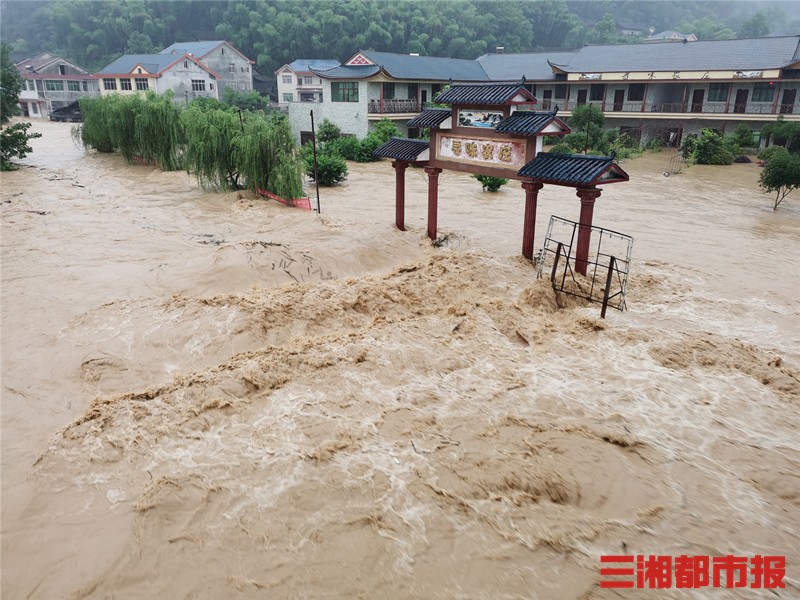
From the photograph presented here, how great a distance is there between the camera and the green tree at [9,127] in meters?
27.0

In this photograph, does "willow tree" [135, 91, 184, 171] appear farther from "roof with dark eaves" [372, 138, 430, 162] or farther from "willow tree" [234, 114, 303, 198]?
"roof with dark eaves" [372, 138, 430, 162]

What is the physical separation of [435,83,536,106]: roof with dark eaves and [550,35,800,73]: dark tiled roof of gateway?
2660 centimetres

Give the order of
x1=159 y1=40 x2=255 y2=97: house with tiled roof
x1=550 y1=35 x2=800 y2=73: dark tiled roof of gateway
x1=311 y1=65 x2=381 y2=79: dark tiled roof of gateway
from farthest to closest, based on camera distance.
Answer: x1=159 y1=40 x2=255 y2=97: house with tiled roof
x1=311 y1=65 x2=381 y2=79: dark tiled roof of gateway
x1=550 y1=35 x2=800 y2=73: dark tiled roof of gateway

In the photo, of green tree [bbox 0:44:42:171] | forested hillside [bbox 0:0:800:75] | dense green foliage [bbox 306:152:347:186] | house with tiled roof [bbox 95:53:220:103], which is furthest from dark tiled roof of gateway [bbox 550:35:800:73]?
house with tiled roof [bbox 95:53:220:103]

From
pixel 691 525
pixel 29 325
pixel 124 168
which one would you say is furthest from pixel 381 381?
pixel 124 168

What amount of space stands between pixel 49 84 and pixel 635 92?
5519 cm

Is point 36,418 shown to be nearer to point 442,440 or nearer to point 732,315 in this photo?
point 442,440

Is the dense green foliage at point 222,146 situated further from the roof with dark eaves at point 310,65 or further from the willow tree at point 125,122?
the roof with dark eaves at point 310,65

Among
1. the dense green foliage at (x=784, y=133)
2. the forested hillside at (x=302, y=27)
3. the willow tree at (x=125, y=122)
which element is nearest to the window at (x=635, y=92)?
the dense green foliage at (x=784, y=133)

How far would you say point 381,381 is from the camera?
9.25 metres

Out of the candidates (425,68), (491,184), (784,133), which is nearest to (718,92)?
(784,133)

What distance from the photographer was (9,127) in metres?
28.3

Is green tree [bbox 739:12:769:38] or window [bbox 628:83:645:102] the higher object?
green tree [bbox 739:12:769:38]

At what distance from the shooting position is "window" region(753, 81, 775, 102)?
110 feet
